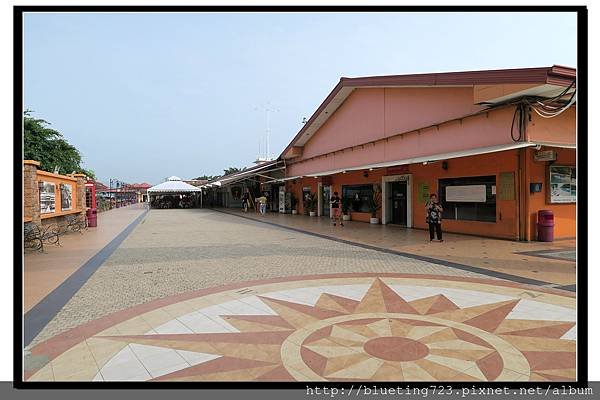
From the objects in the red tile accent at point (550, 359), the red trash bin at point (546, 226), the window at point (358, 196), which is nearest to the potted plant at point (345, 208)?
the window at point (358, 196)

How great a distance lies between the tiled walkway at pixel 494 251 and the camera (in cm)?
711

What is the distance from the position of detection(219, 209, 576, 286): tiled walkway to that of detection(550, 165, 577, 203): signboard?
1285mm

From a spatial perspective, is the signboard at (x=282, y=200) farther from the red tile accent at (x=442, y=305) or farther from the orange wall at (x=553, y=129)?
the red tile accent at (x=442, y=305)

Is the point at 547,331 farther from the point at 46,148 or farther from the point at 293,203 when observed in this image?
the point at 46,148

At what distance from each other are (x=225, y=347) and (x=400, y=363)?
1.69m

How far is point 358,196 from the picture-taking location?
19.6m

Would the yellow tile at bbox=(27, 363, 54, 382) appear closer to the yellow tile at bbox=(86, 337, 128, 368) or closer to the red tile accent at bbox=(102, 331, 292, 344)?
the yellow tile at bbox=(86, 337, 128, 368)

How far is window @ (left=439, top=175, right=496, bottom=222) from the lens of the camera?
39.6 feet

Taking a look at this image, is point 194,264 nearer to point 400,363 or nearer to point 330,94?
point 400,363

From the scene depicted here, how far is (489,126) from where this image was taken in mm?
10922

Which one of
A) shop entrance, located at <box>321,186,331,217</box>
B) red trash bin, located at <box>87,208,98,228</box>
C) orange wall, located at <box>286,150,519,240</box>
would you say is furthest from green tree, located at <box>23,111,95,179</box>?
orange wall, located at <box>286,150,519,240</box>

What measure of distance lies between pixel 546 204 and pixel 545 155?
5.17ft

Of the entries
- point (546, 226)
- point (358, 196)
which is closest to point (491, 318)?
point (546, 226)
